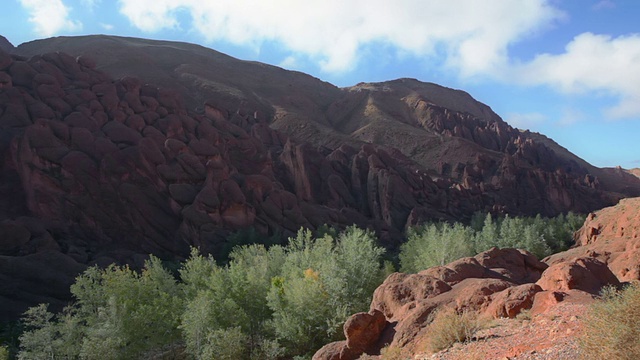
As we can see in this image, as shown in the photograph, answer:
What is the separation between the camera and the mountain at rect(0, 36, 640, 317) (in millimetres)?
46750

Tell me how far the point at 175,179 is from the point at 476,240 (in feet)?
114

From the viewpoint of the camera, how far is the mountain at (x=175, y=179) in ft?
153

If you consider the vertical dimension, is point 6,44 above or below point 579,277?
above

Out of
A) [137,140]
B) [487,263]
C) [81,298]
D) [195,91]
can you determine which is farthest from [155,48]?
[487,263]

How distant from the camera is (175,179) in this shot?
2190 inches

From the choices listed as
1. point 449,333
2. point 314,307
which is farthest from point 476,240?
point 449,333

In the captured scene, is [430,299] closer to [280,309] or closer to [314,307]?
[314,307]

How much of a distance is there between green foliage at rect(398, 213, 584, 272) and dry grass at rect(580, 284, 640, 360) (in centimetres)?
2940

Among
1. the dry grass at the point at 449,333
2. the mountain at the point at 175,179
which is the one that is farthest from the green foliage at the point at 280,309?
the mountain at the point at 175,179

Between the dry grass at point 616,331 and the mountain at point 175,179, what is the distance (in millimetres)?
37509

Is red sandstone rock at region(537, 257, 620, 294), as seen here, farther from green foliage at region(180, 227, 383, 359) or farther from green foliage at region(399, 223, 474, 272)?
green foliage at region(399, 223, 474, 272)

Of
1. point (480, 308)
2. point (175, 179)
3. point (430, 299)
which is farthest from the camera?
point (175, 179)

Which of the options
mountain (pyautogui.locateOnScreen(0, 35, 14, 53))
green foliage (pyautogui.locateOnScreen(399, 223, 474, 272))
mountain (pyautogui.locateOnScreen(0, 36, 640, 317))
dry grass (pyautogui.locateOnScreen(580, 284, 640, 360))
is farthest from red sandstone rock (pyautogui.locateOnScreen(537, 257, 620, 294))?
mountain (pyautogui.locateOnScreen(0, 35, 14, 53))

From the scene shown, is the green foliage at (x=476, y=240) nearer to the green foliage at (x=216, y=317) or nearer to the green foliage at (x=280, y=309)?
the green foliage at (x=216, y=317)
